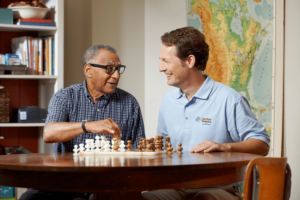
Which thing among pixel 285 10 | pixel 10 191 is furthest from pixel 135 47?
pixel 10 191

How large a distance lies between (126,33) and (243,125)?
197 centimetres

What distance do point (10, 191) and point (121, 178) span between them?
227 cm

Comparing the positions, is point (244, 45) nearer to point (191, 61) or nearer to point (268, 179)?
point (191, 61)

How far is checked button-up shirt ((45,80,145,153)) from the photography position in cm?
231

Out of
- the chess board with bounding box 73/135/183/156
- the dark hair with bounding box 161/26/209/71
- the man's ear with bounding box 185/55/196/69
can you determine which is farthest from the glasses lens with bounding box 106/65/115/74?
the chess board with bounding box 73/135/183/156

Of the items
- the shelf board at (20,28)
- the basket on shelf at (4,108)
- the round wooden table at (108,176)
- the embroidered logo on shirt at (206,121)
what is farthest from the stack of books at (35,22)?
the round wooden table at (108,176)

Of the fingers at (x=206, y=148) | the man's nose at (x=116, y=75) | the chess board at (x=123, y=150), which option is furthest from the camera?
the man's nose at (x=116, y=75)

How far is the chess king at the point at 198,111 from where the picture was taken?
1.99 meters

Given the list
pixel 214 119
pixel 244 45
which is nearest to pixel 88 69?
pixel 214 119

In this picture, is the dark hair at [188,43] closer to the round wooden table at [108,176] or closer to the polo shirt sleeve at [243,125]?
the polo shirt sleeve at [243,125]

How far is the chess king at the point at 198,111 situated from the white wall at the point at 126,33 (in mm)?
1344

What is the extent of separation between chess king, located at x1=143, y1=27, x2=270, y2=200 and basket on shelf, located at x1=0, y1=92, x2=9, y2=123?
1579 mm

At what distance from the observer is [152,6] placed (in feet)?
12.0

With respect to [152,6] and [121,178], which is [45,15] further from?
[121,178]
